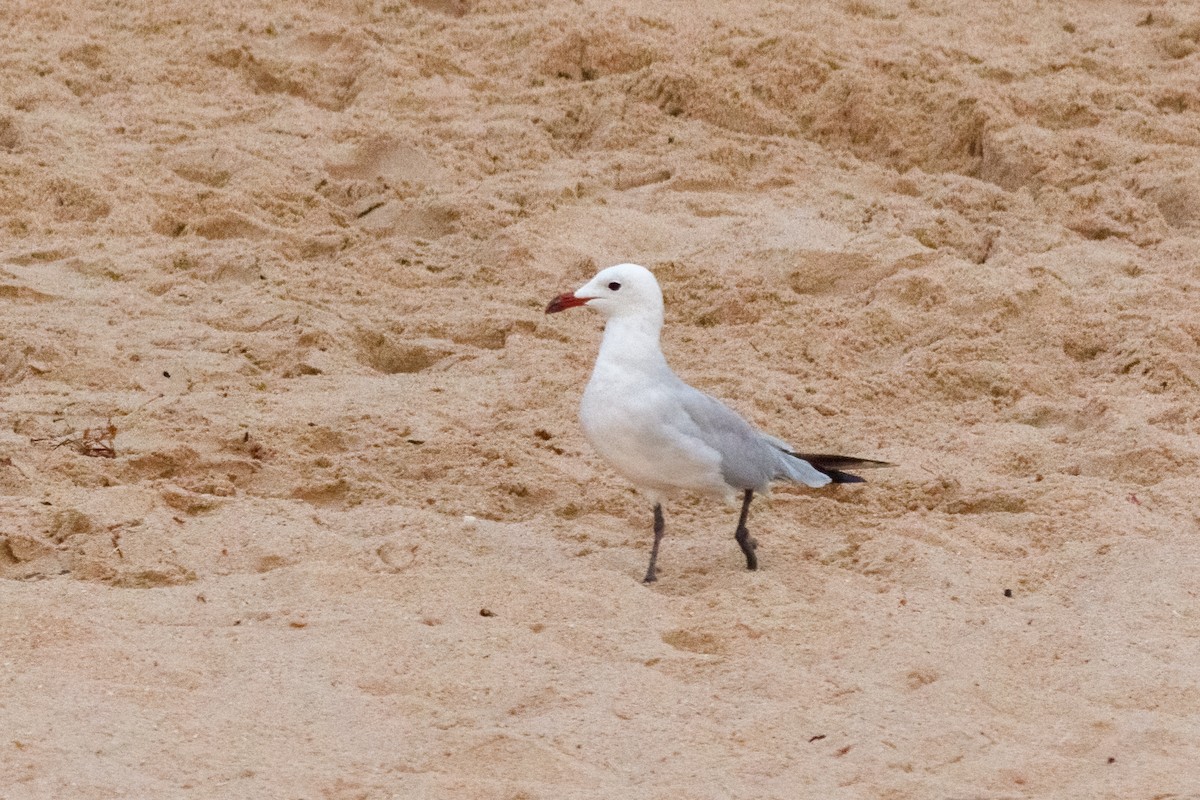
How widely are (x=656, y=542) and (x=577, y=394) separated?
101 cm

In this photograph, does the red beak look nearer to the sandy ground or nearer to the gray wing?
the gray wing

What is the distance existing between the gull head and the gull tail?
0.51m

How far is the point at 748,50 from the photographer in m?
7.10

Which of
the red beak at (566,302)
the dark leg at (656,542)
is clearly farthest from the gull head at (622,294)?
the dark leg at (656,542)

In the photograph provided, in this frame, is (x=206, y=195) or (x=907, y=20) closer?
(x=206, y=195)

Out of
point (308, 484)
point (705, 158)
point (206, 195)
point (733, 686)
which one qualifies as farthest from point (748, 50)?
→ point (733, 686)

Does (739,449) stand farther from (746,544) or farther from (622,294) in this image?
(622,294)

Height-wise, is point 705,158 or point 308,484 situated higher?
Result: point 705,158

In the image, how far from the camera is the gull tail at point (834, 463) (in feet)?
14.1

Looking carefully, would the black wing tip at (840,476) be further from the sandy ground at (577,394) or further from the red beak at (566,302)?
the red beak at (566,302)

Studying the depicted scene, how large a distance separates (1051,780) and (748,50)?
4.54 metres

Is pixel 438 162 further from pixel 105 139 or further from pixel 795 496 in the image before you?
pixel 795 496

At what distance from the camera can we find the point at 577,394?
4.96 m

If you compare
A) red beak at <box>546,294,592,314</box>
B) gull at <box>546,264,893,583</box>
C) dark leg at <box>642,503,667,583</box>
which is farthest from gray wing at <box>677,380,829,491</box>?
red beak at <box>546,294,592,314</box>
